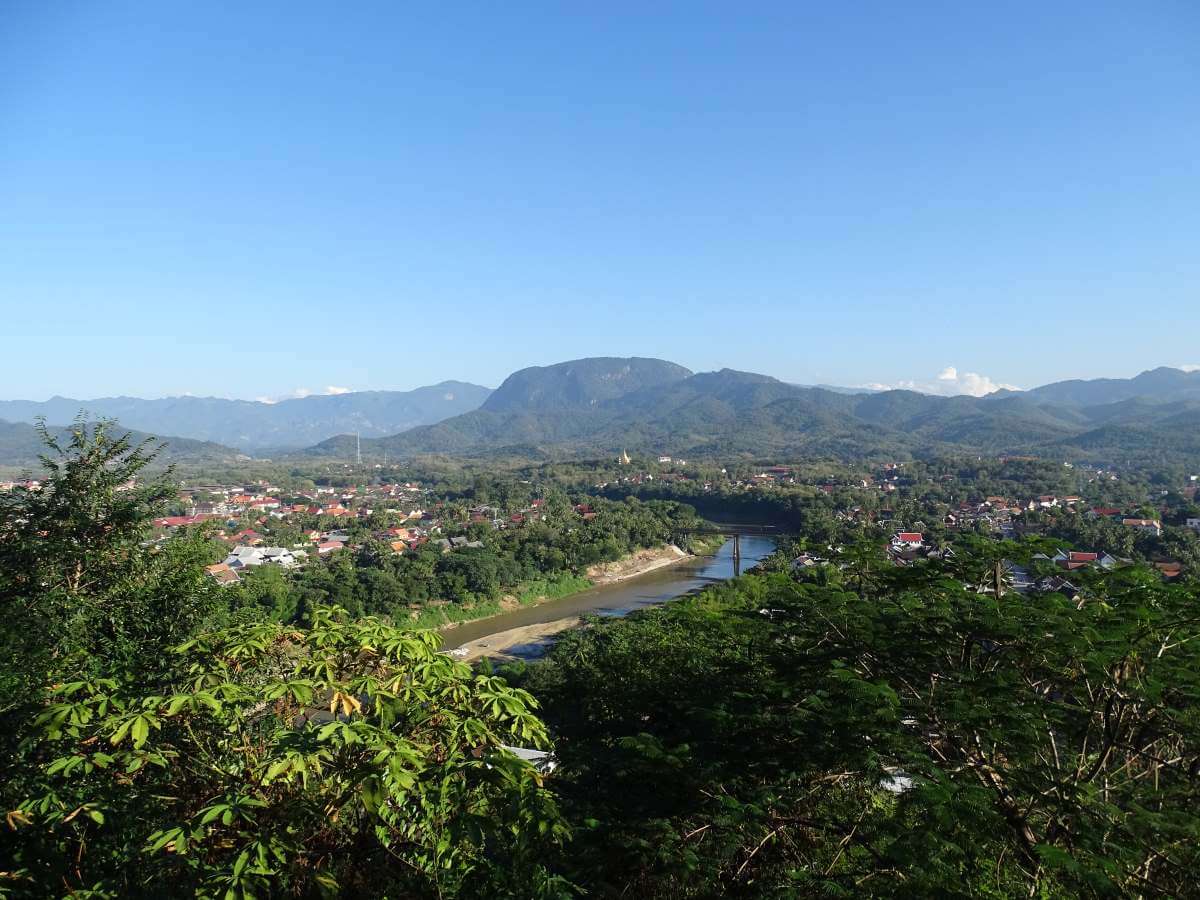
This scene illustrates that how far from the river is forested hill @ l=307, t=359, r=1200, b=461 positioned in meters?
58.4

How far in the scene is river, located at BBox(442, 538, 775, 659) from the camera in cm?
1920

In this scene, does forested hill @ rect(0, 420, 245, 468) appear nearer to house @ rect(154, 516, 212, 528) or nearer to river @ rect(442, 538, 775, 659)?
house @ rect(154, 516, 212, 528)

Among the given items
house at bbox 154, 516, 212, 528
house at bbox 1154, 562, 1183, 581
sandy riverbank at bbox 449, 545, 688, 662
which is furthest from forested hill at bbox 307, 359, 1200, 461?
house at bbox 154, 516, 212, 528

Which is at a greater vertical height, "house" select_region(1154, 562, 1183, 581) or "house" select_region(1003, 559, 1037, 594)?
"house" select_region(1003, 559, 1037, 594)

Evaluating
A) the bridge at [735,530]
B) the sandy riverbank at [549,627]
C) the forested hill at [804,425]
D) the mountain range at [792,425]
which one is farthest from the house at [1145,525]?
the forested hill at [804,425]

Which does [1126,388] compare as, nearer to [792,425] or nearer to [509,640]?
[792,425]

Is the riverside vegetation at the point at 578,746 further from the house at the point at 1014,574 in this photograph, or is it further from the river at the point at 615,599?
the river at the point at 615,599

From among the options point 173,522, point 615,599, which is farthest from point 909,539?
point 173,522

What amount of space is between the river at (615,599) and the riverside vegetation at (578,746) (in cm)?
1320

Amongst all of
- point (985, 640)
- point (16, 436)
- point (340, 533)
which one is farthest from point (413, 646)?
point (16, 436)

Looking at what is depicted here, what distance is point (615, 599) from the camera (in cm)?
2305

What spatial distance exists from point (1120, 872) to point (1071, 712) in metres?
1.36

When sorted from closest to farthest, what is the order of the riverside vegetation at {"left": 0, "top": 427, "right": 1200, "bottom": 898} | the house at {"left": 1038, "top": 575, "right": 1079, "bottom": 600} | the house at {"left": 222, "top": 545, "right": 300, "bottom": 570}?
the riverside vegetation at {"left": 0, "top": 427, "right": 1200, "bottom": 898} → the house at {"left": 1038, "top": 575, "right": 1079, "bottom": 600} → the house at {"left": 222, "top": 545, "right": 300, "bottom": 570}

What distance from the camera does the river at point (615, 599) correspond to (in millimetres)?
19203
